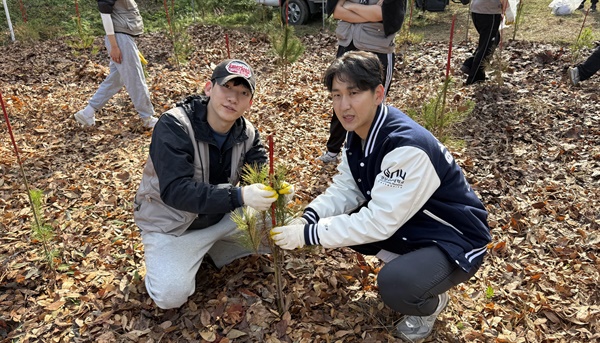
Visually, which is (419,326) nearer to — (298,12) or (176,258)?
(176,258)

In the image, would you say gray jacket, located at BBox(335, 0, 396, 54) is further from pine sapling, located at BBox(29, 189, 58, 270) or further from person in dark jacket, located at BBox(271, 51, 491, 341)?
pine sapling, located at BBox(29, 189, 58, 270)

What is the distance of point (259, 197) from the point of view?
1876mm

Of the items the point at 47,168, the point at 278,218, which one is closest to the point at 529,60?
the point at 278,218

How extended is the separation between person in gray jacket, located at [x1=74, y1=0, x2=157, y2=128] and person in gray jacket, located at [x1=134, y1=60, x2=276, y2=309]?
83.5 inches

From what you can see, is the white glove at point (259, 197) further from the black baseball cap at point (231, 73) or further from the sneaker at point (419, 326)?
the sneaker at point (419, 326)

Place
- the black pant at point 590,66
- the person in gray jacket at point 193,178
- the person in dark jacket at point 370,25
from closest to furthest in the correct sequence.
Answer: the person in gray jacket at point 193,178, the person in dark jacket at point 370,25, the black pant at point 590,66

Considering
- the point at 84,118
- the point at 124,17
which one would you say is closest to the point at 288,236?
the point at 124,17

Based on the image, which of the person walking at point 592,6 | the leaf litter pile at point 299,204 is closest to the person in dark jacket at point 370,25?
the leaf litter pile at point 299,204

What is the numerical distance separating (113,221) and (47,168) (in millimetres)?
1146

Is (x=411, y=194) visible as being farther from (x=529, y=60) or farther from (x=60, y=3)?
(x=60, y=3)

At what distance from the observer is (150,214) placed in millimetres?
2365

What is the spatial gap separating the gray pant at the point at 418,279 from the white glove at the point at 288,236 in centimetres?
44

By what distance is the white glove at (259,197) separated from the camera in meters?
1.87

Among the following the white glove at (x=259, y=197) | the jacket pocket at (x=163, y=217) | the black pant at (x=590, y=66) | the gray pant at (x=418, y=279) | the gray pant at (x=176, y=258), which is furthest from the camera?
the black pant at (x=590, y=66)
